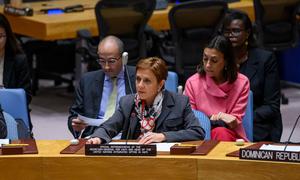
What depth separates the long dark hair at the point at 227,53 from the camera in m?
6.05

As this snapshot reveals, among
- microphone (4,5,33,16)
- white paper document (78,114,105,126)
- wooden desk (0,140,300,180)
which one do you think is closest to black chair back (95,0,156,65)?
microphone (4,5,33,16)

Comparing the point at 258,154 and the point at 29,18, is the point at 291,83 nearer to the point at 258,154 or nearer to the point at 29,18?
the point at 29,18

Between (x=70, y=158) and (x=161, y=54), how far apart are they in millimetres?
5215

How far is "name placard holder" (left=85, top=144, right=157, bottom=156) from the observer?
15.7 feet

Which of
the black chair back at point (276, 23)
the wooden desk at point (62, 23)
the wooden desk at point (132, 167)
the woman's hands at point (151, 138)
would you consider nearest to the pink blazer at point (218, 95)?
the woman's hands at point (151, 138)

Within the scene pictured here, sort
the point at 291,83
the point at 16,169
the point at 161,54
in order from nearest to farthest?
the point at 16,169 → the point at 161,54 → the point at 291,83

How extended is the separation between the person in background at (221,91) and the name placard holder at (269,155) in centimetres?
120

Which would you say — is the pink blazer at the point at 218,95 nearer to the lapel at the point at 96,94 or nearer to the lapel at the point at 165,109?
the lapel at the point at 96,94

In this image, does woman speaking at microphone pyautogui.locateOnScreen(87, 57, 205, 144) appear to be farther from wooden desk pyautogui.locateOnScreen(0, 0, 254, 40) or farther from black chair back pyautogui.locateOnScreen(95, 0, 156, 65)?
wooden desk pyautogui.locateOnScreen(0, 0, 254, 40)

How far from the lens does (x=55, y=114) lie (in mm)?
9586

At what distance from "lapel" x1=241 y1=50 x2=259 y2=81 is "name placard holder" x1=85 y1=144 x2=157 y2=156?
208cm

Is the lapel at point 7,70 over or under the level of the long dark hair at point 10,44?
under

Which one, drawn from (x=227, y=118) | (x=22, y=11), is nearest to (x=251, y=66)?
(x=227, y=118)

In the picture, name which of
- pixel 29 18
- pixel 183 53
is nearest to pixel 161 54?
pixel 183 53
